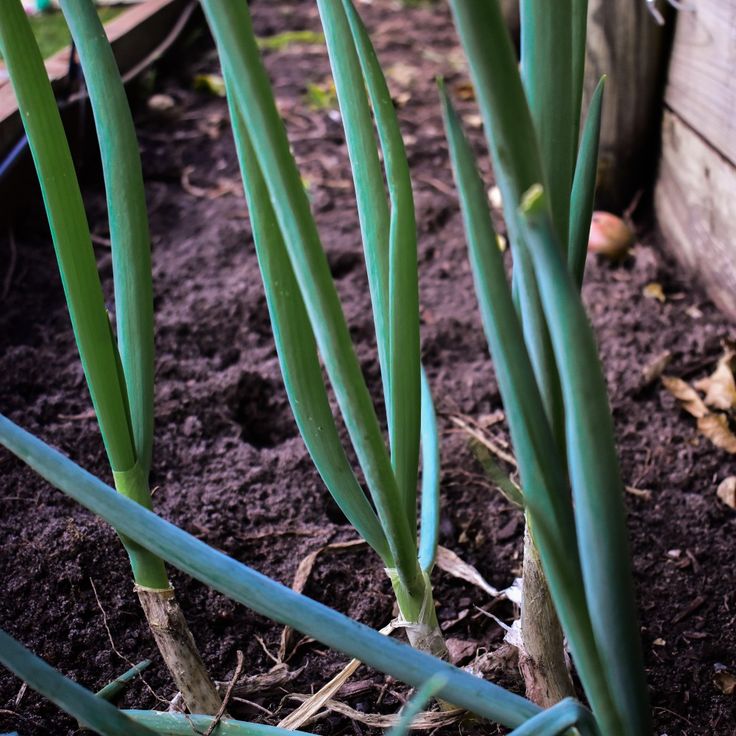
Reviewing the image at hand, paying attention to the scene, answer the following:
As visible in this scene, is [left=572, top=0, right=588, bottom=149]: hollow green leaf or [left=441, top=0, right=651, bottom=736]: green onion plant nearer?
[left=441, top=0, right=651, bottom=736]: green onion plant

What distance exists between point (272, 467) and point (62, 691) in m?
0.62

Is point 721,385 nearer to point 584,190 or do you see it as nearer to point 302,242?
point 584,190

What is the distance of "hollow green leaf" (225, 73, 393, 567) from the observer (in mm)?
563

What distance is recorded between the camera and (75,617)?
2.88ft

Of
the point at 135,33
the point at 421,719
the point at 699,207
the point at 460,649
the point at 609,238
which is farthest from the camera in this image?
the point at 135,33

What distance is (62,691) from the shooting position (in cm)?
50

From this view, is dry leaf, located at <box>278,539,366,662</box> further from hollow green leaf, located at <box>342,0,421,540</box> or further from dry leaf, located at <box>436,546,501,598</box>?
hollow green leaf, located at <box>342,0,421,540</box>

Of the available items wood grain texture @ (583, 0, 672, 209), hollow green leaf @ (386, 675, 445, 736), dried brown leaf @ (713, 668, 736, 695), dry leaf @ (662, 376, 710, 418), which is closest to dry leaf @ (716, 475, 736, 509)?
dry leaf @ (662, 376, 710, 418)

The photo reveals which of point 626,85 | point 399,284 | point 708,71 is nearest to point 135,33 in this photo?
point 626,85

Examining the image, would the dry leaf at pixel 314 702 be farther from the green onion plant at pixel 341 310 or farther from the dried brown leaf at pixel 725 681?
the dried brown leaf at pixel 725 681

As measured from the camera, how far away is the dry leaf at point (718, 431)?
1.15 meters

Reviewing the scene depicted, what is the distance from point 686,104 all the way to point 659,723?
1081 mm

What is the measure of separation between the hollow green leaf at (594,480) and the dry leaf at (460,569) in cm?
40

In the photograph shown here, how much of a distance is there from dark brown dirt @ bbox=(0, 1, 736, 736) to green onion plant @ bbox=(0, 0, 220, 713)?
28 cm
